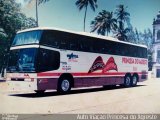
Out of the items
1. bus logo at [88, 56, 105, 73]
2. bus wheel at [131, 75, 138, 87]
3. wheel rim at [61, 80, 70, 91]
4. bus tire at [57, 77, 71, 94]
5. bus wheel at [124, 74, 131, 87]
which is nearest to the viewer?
bus tire at [57, 77, 71, 94]

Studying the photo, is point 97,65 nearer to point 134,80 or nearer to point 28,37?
point 28,37

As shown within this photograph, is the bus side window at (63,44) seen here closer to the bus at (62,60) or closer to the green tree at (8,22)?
the bus at (62,60)

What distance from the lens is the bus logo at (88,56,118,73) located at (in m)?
11.8

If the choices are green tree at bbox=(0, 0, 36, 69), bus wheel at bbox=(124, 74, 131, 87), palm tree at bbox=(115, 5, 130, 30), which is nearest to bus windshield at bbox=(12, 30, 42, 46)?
green tree at bbox=(0, 0, 36, 69)

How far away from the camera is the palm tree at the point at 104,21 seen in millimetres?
9602

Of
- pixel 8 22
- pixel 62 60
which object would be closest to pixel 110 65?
pixel 62 60

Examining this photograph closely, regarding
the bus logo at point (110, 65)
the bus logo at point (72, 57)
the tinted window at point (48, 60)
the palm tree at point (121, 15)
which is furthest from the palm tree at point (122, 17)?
the tinted window at point (48, 60)

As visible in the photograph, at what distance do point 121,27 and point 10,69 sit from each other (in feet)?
13.2

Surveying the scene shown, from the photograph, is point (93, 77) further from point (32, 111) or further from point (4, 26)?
point (32, 111)

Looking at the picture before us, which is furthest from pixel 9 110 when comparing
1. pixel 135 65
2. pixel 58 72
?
pixel 135 65

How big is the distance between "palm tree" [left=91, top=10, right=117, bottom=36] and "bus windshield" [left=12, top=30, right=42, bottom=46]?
1.81m

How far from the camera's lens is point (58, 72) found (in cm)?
1016

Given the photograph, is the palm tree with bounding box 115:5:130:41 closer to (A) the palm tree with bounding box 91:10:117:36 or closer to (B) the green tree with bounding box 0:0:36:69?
(A) the palm tree with bounding box 91:10:117:36

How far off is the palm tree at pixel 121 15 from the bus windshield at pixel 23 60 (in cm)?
287
